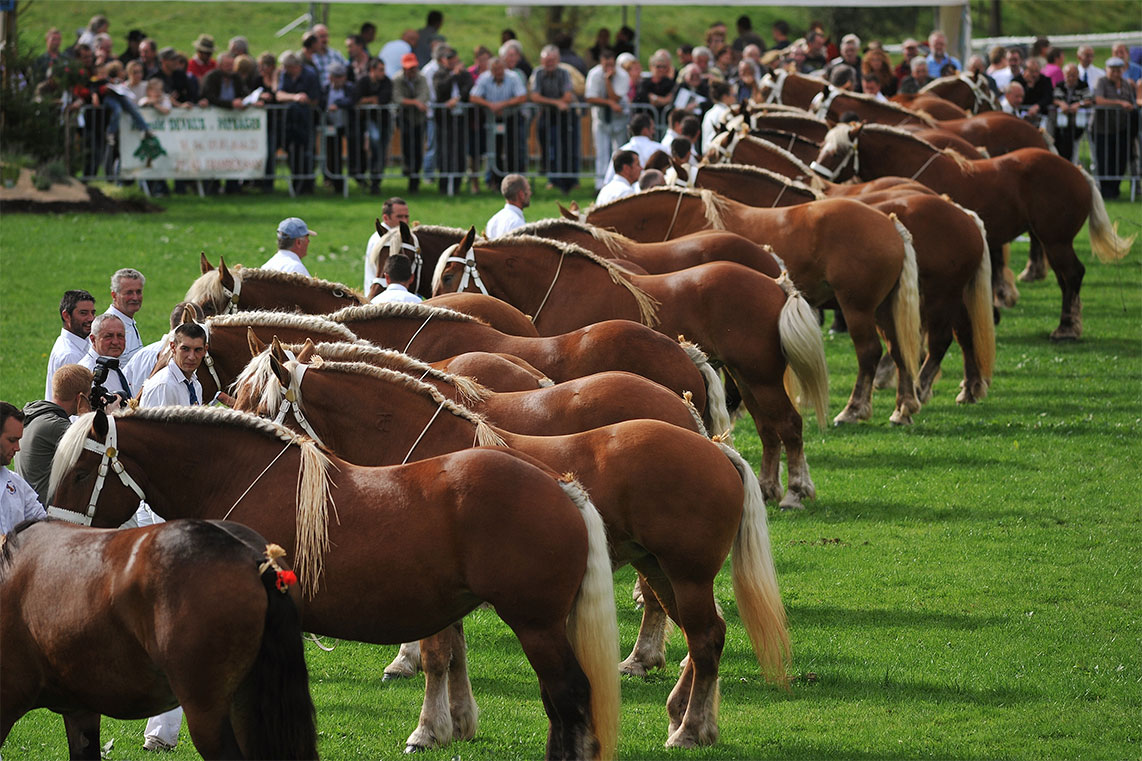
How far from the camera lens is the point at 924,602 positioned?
31.6 feet

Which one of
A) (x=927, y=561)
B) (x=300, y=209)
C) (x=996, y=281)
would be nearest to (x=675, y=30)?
(x=300, y=209)

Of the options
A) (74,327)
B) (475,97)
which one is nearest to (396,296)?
(74,327)

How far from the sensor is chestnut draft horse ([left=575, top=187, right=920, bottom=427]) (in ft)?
44.6

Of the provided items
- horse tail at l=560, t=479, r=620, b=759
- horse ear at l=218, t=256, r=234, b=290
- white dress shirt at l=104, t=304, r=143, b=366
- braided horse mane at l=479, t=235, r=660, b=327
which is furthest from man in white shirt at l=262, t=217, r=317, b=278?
horse tail at l=560, t=479, r=620, b=759

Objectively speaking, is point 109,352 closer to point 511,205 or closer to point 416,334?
point 416,334

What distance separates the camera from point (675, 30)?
1718 inches

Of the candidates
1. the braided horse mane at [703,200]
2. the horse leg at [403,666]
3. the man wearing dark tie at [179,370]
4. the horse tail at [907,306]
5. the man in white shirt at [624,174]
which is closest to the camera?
the man wearing dark tie at [179,370]

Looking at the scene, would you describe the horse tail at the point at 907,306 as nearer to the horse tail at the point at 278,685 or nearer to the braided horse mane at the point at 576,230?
the braided horse mane at the point at 576,230

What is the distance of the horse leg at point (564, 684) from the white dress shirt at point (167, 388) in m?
3.12

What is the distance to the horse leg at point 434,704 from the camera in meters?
7.28

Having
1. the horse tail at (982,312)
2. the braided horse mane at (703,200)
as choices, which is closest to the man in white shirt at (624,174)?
the braided horse mane at (703,200)

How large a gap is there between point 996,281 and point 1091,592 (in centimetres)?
1015

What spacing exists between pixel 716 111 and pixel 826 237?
6282mm

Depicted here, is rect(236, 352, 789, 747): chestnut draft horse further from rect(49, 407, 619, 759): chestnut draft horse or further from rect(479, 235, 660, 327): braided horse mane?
rect(479, 235, 660, 327): braided horse mane
